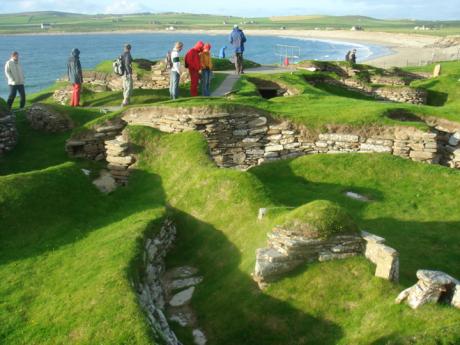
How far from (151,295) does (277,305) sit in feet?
9.53

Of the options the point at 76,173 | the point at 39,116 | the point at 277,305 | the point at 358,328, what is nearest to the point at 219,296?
the point at 277,305

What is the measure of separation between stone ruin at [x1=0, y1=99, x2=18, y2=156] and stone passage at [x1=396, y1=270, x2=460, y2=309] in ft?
53.3

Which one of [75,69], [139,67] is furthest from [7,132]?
[139,67]

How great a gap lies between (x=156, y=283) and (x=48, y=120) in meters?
12.4

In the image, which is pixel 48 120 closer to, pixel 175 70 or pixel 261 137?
pixel 175 70

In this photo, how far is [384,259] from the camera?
407 inches

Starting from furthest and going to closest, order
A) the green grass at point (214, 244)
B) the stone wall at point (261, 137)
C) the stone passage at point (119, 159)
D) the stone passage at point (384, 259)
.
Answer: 1. the stone wall at point (261, 137)
2. the stone passage at point (119, 159)
3. the stone passage at point (384, 259)
4. the green grass at point (214, 244)

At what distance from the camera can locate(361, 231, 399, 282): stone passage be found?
10250 mm

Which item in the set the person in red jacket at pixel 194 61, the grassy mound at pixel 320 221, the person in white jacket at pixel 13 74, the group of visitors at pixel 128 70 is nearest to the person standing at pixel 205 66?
the group of visitors at pixel 128 70

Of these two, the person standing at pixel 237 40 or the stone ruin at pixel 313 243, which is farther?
the person standing at pixel 237 40

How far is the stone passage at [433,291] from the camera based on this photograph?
9297mm

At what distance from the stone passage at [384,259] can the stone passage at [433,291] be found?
32.1 inches

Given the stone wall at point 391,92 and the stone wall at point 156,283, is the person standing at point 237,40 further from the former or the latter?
the stone wall at point 156,283

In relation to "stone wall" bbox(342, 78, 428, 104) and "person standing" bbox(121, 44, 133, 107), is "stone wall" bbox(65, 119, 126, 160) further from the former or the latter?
"stone wall" bbox(342, 78, 428, 104)
